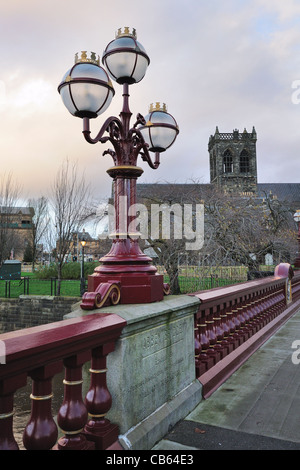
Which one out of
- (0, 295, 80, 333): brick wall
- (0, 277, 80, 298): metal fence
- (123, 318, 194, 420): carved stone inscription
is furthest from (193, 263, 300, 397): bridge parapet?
(0, 277, 80, 298): metal fence

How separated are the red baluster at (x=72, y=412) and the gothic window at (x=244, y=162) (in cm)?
8020

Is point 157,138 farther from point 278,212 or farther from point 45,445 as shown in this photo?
point 278,212

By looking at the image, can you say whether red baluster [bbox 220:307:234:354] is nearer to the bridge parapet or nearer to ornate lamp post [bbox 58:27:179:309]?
the bridge parapet

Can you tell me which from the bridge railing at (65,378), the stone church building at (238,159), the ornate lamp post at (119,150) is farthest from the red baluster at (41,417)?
the stone church building at (238,159)

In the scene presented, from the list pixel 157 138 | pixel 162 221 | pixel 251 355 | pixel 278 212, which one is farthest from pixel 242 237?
pixel 157 138

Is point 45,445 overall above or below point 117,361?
below

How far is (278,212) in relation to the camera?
62.3ft

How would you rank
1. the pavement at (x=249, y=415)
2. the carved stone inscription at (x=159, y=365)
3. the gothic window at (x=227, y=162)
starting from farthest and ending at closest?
1. the gothic window at (x=227, y=162)
2. the pavement at (x=249, y=415)
3. the carved stone inscription at (x=159, y=365)

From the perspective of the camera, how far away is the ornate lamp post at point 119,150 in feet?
10.1

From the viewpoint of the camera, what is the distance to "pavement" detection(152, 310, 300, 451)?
2.61 meters

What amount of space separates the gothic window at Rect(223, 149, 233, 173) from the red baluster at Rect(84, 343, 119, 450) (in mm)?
79335

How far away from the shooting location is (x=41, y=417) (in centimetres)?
173

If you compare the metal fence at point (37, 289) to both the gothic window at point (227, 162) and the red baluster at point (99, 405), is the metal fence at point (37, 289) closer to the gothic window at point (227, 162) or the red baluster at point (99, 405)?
the red baluster at point (99, 405)
